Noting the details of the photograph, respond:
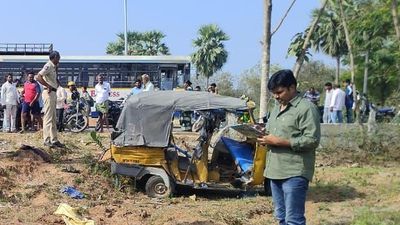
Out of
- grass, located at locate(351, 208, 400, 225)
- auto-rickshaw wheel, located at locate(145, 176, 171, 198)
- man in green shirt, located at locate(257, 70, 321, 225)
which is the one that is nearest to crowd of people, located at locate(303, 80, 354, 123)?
auto-rickshaw wheel, located at locate(145, 176, 171, 198)

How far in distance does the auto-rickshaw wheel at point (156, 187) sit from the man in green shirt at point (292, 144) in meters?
4.45

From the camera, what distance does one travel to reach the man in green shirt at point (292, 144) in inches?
209

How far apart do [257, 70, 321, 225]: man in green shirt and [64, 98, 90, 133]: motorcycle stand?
479 inches

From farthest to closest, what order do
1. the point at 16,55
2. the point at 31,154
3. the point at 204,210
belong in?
the point at 16,55 < the point at 31,154 < the point at 204,210

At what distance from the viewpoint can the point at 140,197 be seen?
9.86m

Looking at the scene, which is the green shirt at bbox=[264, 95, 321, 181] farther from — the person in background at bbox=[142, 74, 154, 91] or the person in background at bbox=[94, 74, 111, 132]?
the person in background at bbox=[94, 74, 111, 132]

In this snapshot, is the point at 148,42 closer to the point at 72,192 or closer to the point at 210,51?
the point at 210,51

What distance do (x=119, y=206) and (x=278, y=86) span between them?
4.01 metres

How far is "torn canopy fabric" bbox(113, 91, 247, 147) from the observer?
31.3ft

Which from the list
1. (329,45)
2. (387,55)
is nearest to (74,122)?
(387,55)

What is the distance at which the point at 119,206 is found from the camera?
339 inches

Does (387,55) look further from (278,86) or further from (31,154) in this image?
(278,86)

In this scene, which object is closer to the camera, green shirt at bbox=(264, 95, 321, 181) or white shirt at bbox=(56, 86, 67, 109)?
green shirt at bbox=(264, 95, 321, 181)

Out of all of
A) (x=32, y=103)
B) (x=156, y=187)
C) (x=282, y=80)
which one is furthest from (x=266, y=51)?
(x=282, y=80)
